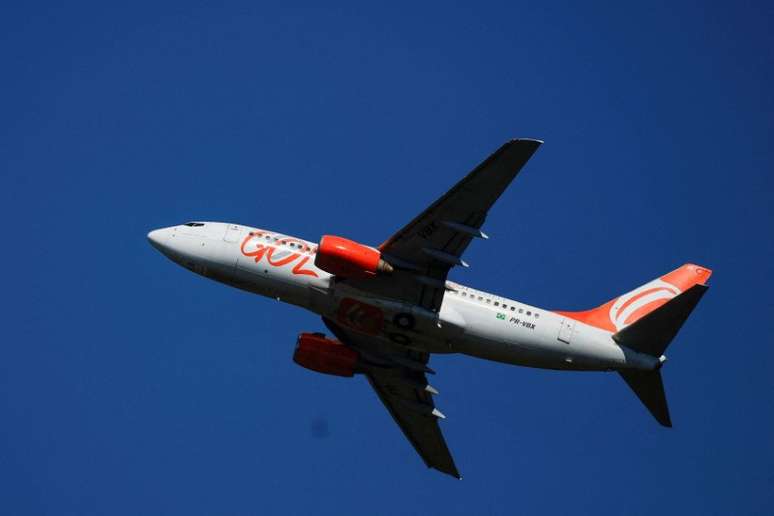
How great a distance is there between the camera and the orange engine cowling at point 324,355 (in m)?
54.2

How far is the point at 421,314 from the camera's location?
1935 inches

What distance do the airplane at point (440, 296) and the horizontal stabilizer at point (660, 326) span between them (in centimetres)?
5

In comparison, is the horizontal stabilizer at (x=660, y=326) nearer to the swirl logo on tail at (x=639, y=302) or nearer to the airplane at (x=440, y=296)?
the airplane at (x=440, y=296)

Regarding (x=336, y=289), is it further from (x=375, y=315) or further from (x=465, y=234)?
(x=465, y=234)

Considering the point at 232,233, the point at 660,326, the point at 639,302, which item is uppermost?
the point at 232,233

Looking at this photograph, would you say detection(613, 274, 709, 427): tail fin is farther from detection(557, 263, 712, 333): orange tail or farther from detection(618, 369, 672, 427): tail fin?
detection(557, 263, 712, 333): orange tail

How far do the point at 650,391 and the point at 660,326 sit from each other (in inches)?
150

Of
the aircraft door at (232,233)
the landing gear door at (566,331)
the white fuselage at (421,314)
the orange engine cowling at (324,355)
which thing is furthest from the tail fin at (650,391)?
the aircraft door at (232,233)

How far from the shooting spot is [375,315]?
49.9 m

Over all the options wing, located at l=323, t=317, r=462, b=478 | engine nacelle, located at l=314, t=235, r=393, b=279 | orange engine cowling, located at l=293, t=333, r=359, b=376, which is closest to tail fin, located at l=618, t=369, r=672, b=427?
wing, located at l=323, t=317, r=462, b=478

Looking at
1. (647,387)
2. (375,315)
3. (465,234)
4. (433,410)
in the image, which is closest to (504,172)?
(465,234)

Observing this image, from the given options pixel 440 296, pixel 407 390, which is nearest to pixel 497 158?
pixel 440 296

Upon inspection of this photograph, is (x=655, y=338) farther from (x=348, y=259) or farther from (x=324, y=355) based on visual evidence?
(x=324, y=355)

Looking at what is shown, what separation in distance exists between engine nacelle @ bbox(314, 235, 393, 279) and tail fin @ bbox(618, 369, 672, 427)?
1288 centimetres
